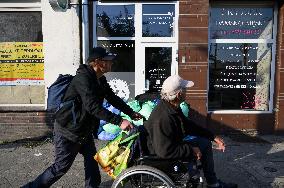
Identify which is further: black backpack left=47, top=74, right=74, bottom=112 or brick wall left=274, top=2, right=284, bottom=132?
brick wall left=274, top=2, right=284, bottom=132

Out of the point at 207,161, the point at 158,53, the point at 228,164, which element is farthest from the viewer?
the point at 158,53

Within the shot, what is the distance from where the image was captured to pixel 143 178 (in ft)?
11.6

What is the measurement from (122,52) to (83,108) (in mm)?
3771

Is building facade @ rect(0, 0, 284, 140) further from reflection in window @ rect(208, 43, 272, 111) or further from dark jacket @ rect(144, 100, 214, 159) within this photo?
dark jacket @ rect(144, 100, 214, 159)

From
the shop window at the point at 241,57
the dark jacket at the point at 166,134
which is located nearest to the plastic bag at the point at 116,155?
the dark jacket at the point at 166,134

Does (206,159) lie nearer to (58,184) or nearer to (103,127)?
(58,184)

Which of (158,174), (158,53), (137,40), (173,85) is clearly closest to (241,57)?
(158,53)

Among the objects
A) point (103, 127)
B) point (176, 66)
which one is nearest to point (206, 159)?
point (103, 127)

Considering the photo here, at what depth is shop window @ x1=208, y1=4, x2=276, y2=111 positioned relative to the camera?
7352mm

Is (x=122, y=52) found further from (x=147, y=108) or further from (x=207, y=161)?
(x=207, y=161)

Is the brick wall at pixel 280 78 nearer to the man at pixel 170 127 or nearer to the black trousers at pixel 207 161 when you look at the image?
the black trousers at pixel 207 161

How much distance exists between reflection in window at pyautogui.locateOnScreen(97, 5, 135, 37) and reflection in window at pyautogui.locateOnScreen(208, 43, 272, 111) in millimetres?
1822

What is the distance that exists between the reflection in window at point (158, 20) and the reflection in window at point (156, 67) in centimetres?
38

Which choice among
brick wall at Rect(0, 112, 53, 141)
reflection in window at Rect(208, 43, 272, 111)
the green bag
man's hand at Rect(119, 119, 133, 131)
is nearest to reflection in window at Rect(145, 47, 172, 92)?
reflection in window at Rect(208, 43, 272, 111)
